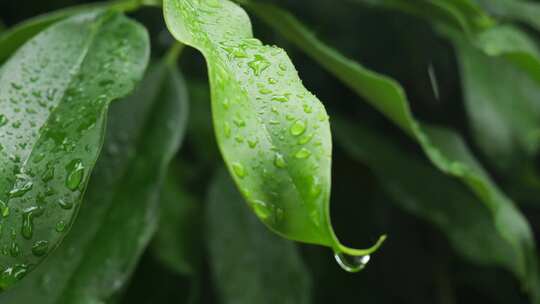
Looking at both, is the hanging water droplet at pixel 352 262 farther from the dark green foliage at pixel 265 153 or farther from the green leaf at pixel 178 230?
the green leaf at pixel 178 230

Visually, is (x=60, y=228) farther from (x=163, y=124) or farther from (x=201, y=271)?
(x=201, y=271)

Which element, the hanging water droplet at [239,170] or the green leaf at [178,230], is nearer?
the hanging water droplet at [239,170]

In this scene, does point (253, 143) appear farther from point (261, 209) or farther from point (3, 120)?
point (3, 120)

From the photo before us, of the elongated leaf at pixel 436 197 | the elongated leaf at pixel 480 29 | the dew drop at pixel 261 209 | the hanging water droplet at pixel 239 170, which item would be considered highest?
the hanging water droplet at pixel 239 170

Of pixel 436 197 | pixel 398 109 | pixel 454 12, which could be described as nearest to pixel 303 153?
pixel 398 109

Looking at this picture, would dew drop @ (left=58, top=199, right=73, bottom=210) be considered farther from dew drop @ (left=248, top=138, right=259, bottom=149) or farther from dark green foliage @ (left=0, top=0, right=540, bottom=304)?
dew drop @ (left=248, top=138, right=259, bottom=149)

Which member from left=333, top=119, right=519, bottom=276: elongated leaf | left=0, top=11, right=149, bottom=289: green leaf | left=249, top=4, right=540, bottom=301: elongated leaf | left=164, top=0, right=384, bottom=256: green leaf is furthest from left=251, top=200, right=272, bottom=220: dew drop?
left=333, top=119, right=519, bottom=276: elongated leaf

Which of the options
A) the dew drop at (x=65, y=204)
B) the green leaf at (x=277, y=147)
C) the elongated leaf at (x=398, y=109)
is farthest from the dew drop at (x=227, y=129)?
the elongated leaf at (x=398, y=109)
